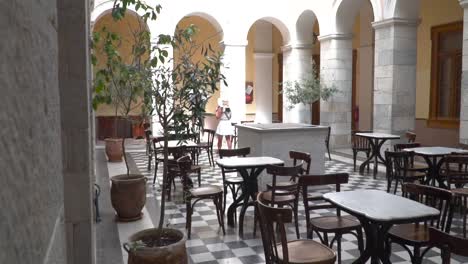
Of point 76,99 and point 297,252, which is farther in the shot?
point 297,252

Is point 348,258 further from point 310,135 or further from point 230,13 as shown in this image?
point 230,13

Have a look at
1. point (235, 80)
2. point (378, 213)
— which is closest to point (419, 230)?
point (378, 213)

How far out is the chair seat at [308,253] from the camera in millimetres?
3041

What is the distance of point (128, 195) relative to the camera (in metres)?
5.04

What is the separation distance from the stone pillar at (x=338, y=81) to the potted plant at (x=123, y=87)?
302 inches

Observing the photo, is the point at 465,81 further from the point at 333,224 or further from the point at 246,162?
the point at 333,224

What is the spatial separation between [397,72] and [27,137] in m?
9.85

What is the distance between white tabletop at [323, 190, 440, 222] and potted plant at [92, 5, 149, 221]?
1.86 meters

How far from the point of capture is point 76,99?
2664mm

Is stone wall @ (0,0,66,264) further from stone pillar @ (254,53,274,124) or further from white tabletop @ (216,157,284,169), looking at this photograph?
stone pillar @ (254,53,274,124)

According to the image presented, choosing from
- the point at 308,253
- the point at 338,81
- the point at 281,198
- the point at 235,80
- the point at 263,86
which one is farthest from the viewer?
the point at 263,86

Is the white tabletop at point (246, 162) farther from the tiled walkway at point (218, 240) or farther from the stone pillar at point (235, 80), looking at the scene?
the stone pillar at point (235, 80)

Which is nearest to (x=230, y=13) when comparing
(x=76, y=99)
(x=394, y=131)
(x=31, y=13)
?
(x=394, y=131)

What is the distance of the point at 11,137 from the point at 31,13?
0.82 ft
